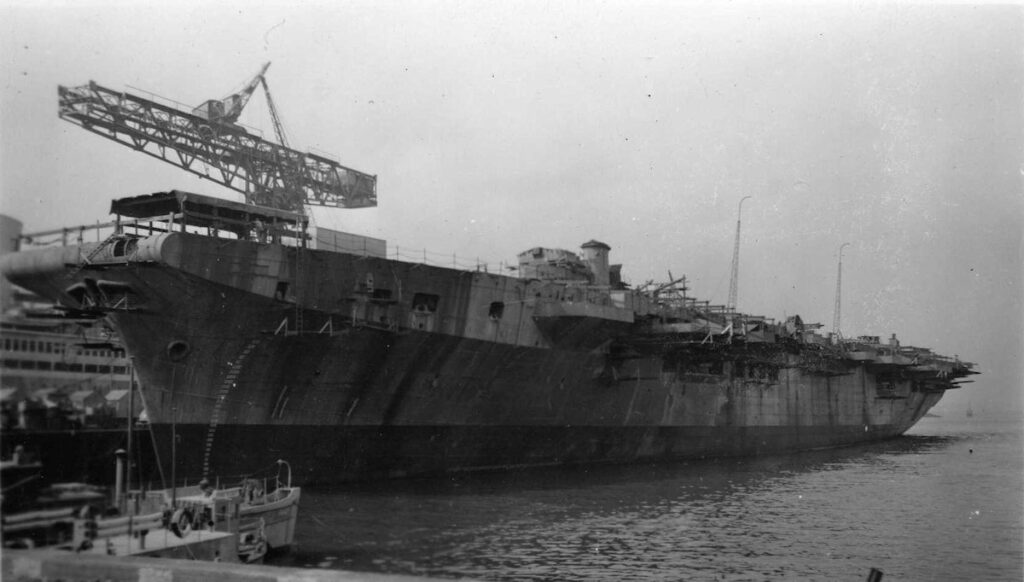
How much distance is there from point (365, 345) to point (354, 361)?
488 mm

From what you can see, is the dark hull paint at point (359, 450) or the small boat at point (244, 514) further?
the dark hull paint at point (359, 450)

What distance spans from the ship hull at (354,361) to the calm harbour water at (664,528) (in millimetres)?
1308

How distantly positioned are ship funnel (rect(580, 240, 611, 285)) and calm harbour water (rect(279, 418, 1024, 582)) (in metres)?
6.77

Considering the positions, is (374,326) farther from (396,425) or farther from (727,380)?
(727,380)

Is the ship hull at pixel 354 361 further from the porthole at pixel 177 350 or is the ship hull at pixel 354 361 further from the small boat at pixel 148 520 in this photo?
the small boat at pixel 148 520

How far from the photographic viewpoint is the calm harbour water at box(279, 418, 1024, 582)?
13.7 metres

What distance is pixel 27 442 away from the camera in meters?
10.2

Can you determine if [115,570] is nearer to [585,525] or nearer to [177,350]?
[585,525]

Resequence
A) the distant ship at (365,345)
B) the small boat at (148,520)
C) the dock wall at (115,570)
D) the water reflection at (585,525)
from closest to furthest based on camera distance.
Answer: the dock wall at (115,570)
the small boat at (148,520)
the water reflection at (585,525)
the distant ship at (365,345)

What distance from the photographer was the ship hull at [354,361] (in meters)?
17.6

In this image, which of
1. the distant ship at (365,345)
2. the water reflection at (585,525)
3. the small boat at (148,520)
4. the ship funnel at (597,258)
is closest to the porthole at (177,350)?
the distant ship at (365,345)

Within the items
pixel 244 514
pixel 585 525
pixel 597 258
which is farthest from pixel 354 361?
pixel 597 258

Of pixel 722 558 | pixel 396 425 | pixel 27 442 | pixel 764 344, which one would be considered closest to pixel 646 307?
pixel 764 344

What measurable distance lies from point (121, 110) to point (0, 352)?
526 inches
